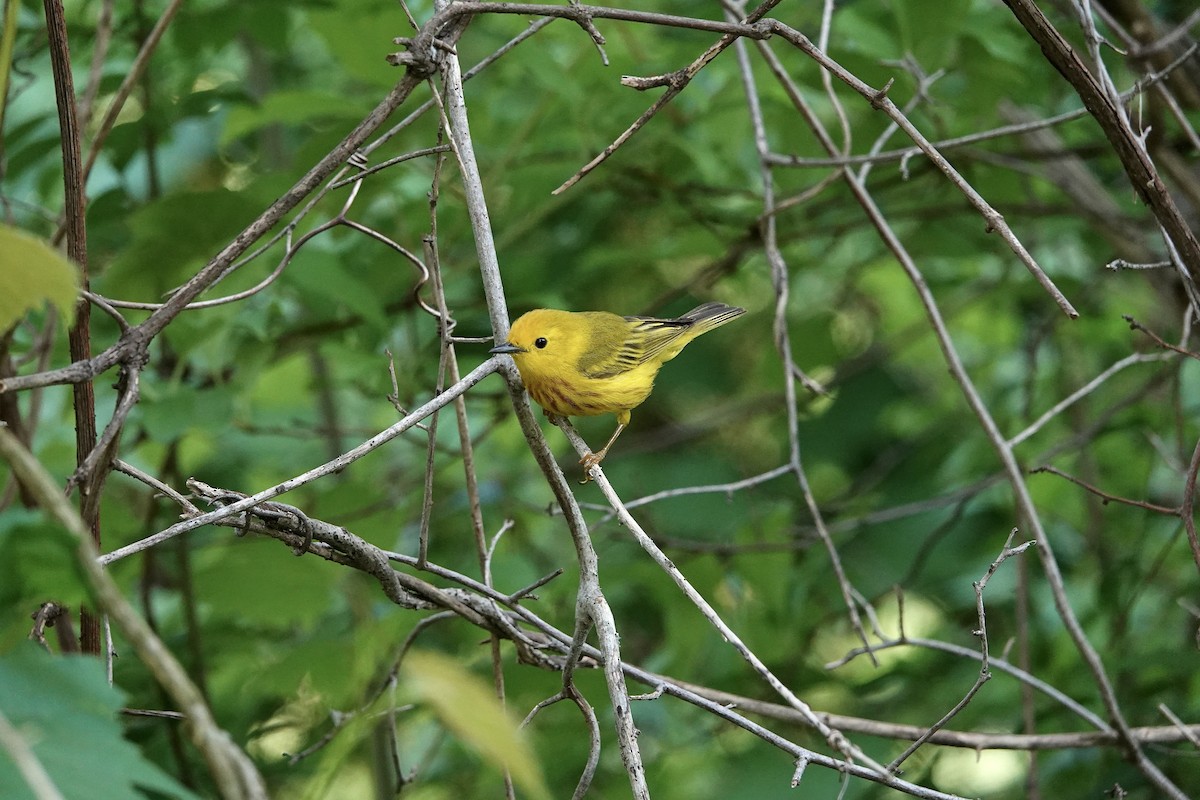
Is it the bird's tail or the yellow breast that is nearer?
the yellow breast

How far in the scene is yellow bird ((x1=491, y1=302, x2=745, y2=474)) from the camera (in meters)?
3.57

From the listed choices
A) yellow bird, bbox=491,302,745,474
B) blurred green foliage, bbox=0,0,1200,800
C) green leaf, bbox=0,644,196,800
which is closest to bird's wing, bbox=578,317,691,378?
yellow bird, bbox=491,302,745,474

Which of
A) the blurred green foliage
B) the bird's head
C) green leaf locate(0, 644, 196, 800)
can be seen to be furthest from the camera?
the bird's head

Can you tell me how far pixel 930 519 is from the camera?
4.27 m

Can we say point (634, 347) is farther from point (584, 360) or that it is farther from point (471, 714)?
point (471, 714)

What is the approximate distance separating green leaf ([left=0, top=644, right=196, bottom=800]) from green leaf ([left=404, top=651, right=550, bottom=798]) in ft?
0.82

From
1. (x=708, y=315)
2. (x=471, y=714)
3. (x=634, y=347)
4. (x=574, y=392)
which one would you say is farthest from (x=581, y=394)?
(x=471, y=714)

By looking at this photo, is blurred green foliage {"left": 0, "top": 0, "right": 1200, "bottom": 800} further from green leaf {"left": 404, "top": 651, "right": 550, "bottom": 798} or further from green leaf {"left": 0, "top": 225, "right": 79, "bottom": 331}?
green leaf {"left": 404, "top": 651, "right": 550, "bottom": 798}

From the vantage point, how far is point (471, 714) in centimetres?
68

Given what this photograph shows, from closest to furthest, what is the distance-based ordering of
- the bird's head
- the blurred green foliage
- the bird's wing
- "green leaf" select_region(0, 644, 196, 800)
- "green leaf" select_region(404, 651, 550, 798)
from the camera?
1. "green leaf" select_region(404, 651, 550, 798)
2. "green leaf" select_region(0, 644, 196, 800)
3. the blurred green foliage
4. the bird's head
5. the bird's wing

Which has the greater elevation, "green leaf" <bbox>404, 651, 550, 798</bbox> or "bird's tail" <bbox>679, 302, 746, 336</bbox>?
"green leaf" <bbox>404, 651, 550, 798</bbox>

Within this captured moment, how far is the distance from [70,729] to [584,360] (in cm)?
285

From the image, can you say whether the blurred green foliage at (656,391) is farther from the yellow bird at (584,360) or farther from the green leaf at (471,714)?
the green leaf at (471,714)

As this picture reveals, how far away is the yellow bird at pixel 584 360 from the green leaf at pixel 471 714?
2.58 meters
